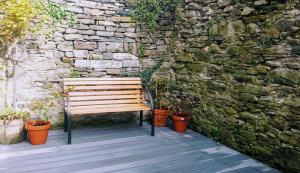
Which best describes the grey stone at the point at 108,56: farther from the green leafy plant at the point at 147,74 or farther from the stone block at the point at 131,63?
the green leafy plant at the point at 147,74

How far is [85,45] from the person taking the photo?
180 inches

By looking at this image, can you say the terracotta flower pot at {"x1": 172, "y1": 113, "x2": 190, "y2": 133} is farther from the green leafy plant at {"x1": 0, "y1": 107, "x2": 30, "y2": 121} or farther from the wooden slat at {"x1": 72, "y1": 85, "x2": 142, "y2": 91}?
the green leafy plant at {"x1": 0, "y1": 107, "x2": 30, "y2": 121}

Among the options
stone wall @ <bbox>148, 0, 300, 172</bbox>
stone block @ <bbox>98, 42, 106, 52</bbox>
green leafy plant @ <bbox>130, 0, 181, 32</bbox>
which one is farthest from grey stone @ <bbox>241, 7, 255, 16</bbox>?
stone block @ <bbox>98, 42, 106, 52</bbox>

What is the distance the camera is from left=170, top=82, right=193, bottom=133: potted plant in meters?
4.57

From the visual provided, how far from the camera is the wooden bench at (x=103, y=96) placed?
412 centimetres

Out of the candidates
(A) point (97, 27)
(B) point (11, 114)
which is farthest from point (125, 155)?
(A) point (97, 27)

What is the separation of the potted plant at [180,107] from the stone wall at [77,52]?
2.74 ft

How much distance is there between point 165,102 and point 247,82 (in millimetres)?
1785

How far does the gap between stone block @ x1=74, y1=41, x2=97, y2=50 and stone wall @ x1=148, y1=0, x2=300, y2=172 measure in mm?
1458

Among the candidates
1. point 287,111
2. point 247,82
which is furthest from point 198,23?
point 287,111

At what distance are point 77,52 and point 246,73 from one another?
2.53 metres

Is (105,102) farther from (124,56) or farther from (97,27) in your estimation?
(97,27)

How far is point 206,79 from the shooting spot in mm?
4402

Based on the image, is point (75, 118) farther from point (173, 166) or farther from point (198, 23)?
point (198, 23)
